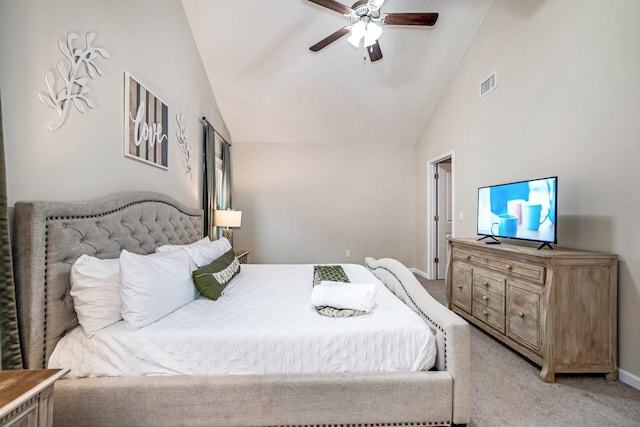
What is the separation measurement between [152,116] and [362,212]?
12.1ft

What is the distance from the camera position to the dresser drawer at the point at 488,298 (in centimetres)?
237

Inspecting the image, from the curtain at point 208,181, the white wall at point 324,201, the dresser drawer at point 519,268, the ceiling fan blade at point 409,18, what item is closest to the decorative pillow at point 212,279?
the curtain at point 208,181

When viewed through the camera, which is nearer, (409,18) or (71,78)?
(71,78)

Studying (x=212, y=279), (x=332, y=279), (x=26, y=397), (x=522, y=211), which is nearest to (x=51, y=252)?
(x=26, y=397)

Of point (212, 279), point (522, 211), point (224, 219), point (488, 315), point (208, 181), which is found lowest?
point (488, 315)

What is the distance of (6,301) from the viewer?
1122 millimetres

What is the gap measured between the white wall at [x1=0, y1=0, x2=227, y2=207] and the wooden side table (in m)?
0.80

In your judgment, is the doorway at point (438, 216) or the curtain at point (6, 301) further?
the doorway at point (438, 216)

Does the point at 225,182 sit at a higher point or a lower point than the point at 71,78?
lower

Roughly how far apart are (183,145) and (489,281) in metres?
3.26

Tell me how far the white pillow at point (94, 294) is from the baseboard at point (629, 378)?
125 inches

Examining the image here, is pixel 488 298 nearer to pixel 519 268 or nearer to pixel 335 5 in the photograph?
pixel 519 268

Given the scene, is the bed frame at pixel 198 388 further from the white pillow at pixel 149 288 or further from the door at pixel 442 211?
the door at pixel 442 211

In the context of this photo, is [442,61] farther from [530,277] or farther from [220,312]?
[220,312]
